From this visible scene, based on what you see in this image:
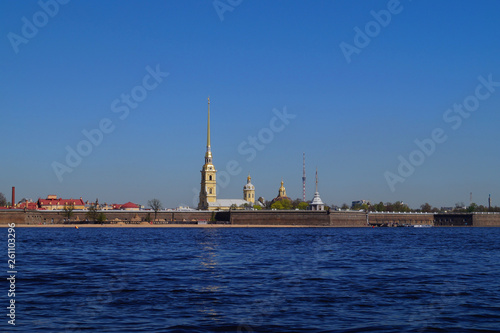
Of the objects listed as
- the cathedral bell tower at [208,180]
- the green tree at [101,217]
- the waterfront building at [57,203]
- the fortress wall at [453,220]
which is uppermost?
the cathedral bell tower at [208,180]

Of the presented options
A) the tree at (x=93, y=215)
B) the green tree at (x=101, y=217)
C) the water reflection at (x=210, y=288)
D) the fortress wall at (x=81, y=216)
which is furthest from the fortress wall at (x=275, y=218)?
the water reflection at (x=210, y=288)

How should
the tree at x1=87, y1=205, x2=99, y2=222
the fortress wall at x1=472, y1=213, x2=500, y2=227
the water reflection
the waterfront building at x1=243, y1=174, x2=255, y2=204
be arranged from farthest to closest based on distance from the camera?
the waterfront building at x1=243, y1=174, x2=255, y2=204, the fortress wall at x1=472, y1=213, x2=500, y2=227, the tree at x1=87, y1=205, x2=99, y2=222, the water reflection

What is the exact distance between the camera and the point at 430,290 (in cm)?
1770

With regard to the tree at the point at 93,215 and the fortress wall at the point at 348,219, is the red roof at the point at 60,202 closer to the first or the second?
the tree at the point at 93,215

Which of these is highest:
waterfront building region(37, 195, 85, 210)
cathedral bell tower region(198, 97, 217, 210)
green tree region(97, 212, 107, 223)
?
cathedral bell tower region(198, 97, 217, 210)

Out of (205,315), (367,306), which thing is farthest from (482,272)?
(205,315)

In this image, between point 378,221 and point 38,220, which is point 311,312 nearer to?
point 38,220

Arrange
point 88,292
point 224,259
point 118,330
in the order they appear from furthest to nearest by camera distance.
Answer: point 224,259 < point 88,292 < point 118,330

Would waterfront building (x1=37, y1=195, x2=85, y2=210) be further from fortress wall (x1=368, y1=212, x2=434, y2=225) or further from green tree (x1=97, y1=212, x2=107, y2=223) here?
fortress wall (x1=368, y1=212, x2=434, y2=225)

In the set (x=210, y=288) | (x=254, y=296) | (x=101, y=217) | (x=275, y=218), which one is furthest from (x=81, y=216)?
(x=254, y=296)

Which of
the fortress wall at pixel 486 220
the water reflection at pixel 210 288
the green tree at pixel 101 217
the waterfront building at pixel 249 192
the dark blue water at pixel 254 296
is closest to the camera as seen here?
the dark blue water at pixel 254 296

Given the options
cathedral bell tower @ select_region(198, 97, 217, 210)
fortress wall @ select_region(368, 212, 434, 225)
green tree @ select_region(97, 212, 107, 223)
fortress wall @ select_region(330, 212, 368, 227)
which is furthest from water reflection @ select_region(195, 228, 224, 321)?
cathedral bell tower @ select_region(198, 97, 217, 210)

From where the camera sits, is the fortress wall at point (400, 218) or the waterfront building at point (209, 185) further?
the waterfront building at point (209, 185)

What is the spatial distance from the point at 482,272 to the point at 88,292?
47.0 feet
